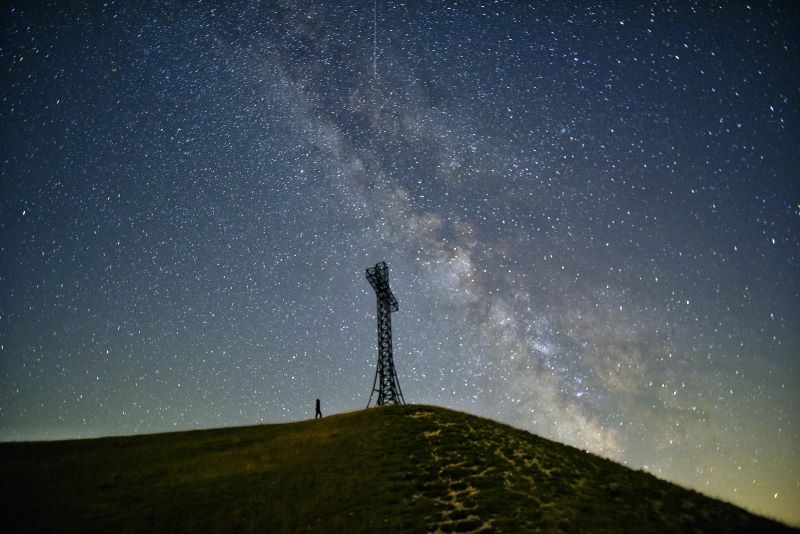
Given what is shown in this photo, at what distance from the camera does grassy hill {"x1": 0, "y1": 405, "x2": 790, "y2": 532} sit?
1492 cm

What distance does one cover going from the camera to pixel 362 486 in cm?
1758

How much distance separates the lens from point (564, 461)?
Result: 64.9ft

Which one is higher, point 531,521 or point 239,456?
point 239,456

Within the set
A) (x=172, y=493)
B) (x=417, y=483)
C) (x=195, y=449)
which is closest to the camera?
(x=417, y=483)

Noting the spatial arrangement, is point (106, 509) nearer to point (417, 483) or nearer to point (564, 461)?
point (417, 483)

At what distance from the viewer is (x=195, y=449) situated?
2533cm

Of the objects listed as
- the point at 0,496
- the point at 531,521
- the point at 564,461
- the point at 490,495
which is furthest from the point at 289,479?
the point at 0,496

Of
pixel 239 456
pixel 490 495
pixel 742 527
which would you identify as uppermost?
pixel 239 456

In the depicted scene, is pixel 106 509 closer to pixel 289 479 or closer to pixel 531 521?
pixel 289 479

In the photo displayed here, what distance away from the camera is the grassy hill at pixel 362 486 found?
1492cm

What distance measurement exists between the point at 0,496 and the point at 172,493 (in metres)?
8.04

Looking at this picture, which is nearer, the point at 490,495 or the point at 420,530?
the point at 420,530

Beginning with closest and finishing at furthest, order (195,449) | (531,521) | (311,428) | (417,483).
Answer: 1. (531,521)
2. (417,483)
3. (195,449)
4. (311,428)

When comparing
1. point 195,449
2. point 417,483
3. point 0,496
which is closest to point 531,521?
point 417,483
